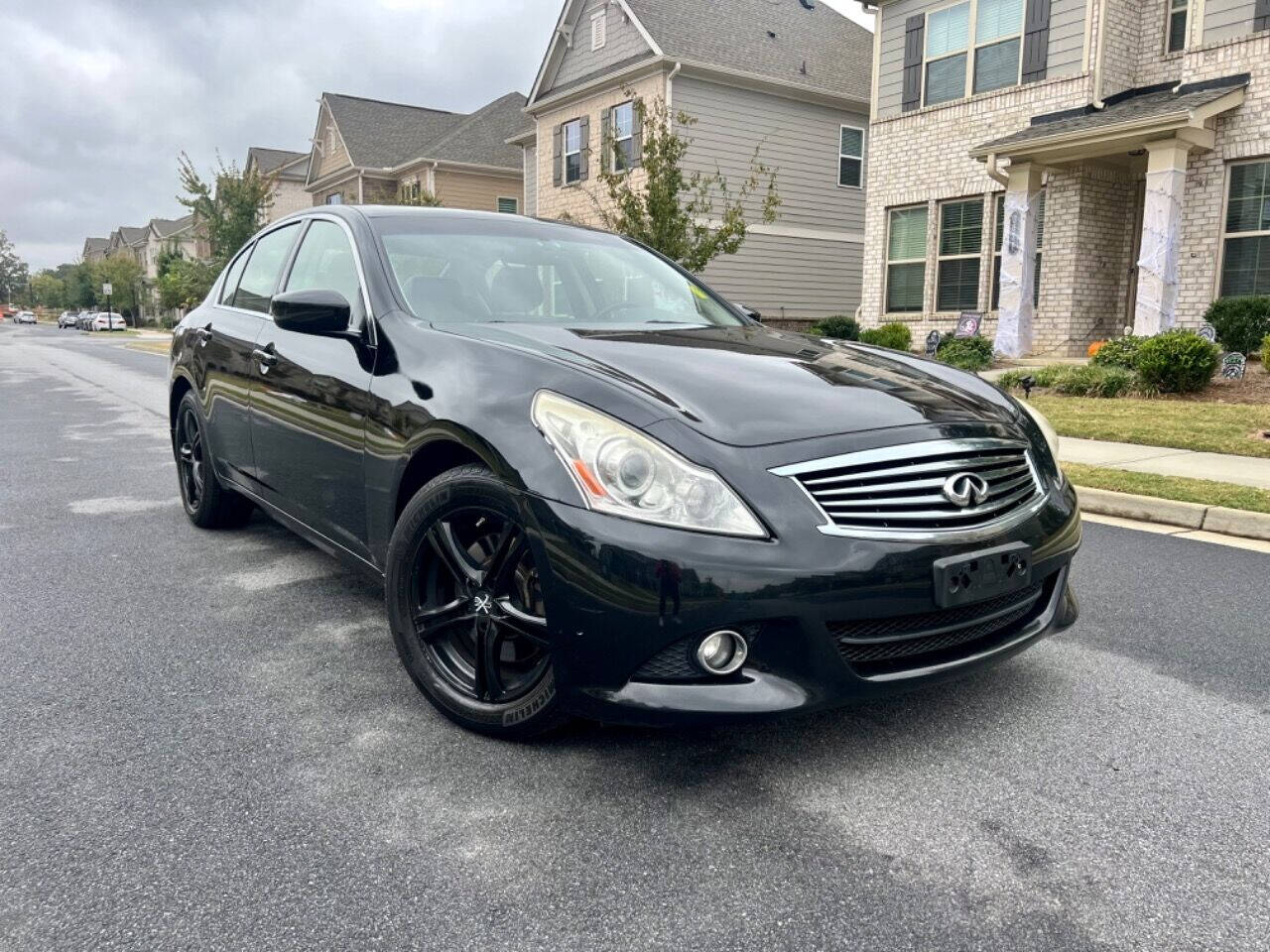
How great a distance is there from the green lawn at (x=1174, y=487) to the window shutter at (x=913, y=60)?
43.0 ft

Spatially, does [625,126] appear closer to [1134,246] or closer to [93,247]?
[1134,246]

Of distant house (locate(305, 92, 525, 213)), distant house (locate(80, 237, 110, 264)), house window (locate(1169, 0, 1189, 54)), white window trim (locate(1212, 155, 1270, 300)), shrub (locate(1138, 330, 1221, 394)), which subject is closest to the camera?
shrub (locate(1138, 330, 1221, 394))

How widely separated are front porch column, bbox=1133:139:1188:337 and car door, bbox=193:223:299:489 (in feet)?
41.3

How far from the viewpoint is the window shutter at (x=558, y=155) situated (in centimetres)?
2573

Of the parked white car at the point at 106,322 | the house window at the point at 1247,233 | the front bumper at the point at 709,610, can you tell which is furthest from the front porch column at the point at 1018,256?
the parked white car at the point at 106,322

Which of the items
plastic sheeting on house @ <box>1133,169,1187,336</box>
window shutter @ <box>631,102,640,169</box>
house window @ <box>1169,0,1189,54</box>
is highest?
house window @ <box>1169,0,1189,54</box>

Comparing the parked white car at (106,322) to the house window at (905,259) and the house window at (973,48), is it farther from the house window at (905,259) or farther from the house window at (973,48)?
the house window at (973,48)

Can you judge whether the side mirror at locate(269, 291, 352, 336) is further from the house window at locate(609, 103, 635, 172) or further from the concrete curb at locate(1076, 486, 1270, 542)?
the house window at locate(609, 103, 635, 172)

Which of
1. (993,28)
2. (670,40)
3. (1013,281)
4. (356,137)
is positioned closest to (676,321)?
(1013,281)

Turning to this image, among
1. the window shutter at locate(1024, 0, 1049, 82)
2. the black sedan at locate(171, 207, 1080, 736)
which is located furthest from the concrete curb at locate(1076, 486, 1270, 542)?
the window shutter at locate(1024, 0, 1049, 82)

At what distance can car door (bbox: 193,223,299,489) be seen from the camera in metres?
4.61

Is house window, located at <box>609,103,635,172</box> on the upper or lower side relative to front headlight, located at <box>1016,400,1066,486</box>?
upper

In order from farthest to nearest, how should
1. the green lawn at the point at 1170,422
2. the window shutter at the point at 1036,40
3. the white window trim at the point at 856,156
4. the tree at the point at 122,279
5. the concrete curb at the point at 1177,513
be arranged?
the tree at the point at 122,279 → the white window trim at the point at 856,156 → the window shutter at the point at 1036,40 → the green lawn at the point at 1170,422 → the concrete curb at the point at 1177,513

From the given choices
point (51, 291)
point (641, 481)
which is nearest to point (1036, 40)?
point (641, 481)
